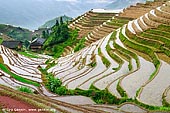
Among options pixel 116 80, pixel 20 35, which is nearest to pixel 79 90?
pixel 116 80

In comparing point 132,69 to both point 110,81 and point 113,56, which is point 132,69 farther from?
point 113,56

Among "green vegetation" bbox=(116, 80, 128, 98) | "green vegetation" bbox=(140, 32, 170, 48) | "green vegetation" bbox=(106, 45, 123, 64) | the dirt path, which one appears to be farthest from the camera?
"green vegetation" bbox=(106, 45, 123, 64)

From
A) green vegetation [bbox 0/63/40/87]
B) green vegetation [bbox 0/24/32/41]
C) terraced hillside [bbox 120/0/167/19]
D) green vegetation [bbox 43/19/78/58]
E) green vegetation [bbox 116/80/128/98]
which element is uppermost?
green vegetation [bbox 0/24/32/41]

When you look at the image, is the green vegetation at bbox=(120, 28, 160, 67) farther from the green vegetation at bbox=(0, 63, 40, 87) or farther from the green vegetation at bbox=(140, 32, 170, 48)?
the green vegetation at bbox=(0, 63, 40, 87)

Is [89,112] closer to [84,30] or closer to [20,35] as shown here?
[84,30]

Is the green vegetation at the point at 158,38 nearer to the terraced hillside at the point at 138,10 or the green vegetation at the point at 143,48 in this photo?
the green vegetation at the point at 143,48

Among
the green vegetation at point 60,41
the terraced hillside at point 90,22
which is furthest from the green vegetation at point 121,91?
the terraced hillside at point 90,22

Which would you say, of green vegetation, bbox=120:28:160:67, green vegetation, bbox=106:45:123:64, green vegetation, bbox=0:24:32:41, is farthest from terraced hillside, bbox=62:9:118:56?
green vegetation, bbox=0:24:32:41
